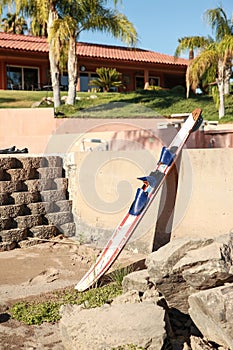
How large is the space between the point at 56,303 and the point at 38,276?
105 centimetres

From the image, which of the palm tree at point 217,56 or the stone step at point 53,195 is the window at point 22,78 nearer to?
the palm tree at point 217,56

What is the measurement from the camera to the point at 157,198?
571 centimetres

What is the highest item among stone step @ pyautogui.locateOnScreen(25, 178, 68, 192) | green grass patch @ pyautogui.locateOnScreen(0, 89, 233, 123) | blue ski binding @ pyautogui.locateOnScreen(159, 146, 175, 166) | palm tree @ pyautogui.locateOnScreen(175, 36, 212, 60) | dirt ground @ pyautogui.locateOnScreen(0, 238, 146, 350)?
palm tree @ pyautogui.locateOnScreen(175, 36, 212, 60)

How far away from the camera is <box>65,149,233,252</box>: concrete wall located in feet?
16.5

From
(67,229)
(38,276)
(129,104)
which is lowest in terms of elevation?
(38,276)

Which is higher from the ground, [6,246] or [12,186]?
[12,186]

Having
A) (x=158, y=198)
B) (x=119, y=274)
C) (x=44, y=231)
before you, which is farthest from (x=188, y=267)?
(x=44, y=231)

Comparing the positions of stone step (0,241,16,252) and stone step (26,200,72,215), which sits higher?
stone step (26,200,72,215)

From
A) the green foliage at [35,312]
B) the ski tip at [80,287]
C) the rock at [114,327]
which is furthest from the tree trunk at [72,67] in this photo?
the rock at [114,327]

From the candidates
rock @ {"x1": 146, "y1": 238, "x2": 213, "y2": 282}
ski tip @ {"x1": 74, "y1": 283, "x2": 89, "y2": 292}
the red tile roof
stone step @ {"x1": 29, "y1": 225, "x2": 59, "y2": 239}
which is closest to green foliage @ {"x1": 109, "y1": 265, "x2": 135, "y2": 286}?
ski tip @ {"x1": 74, "y1": 283, "x2": 89, "y2": 292}

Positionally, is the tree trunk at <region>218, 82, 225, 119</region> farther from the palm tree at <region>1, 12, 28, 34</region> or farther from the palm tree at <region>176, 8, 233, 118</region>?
the palm tree at <region>1, 12, 28, 34</region>

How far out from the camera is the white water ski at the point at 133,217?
4824 millimetres

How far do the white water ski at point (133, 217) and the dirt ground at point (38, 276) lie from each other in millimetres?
356

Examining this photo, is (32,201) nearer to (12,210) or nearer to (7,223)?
(12,210)
